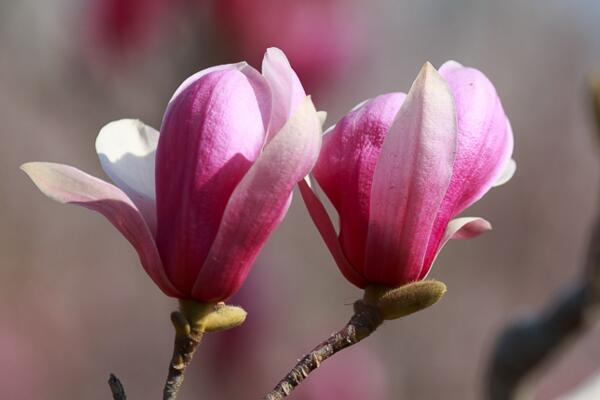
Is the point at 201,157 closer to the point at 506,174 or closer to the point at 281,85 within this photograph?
the point at 281,85

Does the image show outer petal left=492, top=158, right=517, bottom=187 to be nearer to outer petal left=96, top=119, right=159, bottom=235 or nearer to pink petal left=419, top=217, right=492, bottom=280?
pink petal left=419, top=217, right=492, bottom=280

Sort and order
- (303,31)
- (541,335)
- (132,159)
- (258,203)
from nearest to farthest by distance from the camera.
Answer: (258,203) → (132,159) → (541,335) → (303,31)

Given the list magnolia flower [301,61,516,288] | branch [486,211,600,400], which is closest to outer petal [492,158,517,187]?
magnolia flower [301,61,516,288]

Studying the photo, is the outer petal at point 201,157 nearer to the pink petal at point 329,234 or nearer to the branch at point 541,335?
the pink petal at point 329,234

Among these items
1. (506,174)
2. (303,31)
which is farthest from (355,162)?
(303,31)

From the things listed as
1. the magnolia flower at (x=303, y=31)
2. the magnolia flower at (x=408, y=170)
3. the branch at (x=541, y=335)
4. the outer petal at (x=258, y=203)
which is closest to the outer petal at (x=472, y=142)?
the magnolia flower at (x=408, y=170)

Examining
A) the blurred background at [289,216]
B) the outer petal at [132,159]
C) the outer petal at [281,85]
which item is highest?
the outer petal at [281,85]
